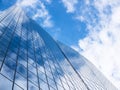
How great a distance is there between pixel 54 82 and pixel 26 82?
17.3ft

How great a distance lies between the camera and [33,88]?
14.1 meters

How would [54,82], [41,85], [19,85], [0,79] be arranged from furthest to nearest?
[54,82], [41,85], [19,85], [0,79]

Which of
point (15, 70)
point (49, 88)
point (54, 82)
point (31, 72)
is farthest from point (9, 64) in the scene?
point (54, 82)

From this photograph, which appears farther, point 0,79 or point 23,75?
point 23,75

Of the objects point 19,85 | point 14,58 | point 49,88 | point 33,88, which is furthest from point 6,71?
point 49,88

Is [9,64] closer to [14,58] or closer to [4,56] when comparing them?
[4,56]

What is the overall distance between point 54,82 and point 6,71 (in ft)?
22.3

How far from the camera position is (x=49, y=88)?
16688mm

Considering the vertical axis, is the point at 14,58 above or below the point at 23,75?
above

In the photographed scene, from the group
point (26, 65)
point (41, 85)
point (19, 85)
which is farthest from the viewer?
point (26, 65)

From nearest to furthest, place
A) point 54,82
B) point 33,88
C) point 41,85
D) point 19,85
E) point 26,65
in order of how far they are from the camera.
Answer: point 19,85 < point 33,88 < point 41,85 < point 26,65 < point 54,82

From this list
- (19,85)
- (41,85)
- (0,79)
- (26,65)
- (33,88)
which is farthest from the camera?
(26,65)

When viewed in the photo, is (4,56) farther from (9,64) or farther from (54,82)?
(54,82)

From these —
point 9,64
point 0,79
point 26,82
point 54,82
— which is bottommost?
point 0,79
